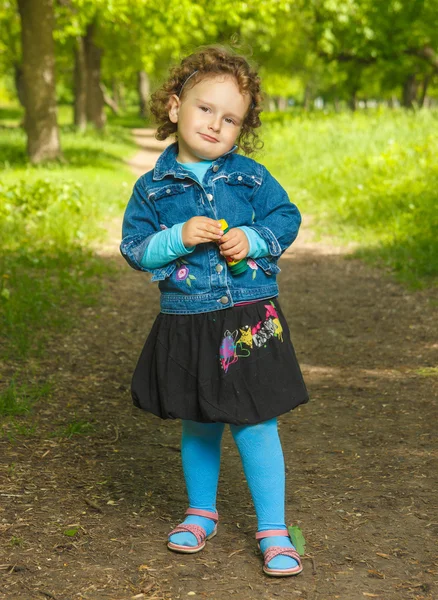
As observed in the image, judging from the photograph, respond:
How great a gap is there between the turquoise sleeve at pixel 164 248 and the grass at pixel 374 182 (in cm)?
349

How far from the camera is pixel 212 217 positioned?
275cm

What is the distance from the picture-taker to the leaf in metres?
2.83

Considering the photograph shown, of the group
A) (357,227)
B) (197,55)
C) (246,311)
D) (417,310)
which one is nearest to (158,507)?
(246,311)

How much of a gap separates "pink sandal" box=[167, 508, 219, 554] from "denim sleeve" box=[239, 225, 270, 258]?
97 cm

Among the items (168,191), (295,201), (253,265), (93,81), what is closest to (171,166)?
(168,191)

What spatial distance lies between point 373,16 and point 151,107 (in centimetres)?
2320

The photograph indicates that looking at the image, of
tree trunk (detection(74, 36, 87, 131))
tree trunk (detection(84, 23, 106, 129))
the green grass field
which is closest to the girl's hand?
the green grass field

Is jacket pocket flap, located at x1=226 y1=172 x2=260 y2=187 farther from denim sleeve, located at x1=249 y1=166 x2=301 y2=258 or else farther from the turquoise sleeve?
the turquoise sleeve

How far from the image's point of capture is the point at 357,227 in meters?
9.85

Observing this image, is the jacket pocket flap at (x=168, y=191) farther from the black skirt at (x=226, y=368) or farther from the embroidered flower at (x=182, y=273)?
the black skirt at (x=226, y=368)

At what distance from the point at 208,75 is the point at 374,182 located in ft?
28.0

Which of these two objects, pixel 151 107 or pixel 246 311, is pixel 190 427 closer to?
pixel 246 311

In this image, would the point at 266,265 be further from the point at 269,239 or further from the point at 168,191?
the point at 168,191

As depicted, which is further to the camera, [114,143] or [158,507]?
[114,143]
